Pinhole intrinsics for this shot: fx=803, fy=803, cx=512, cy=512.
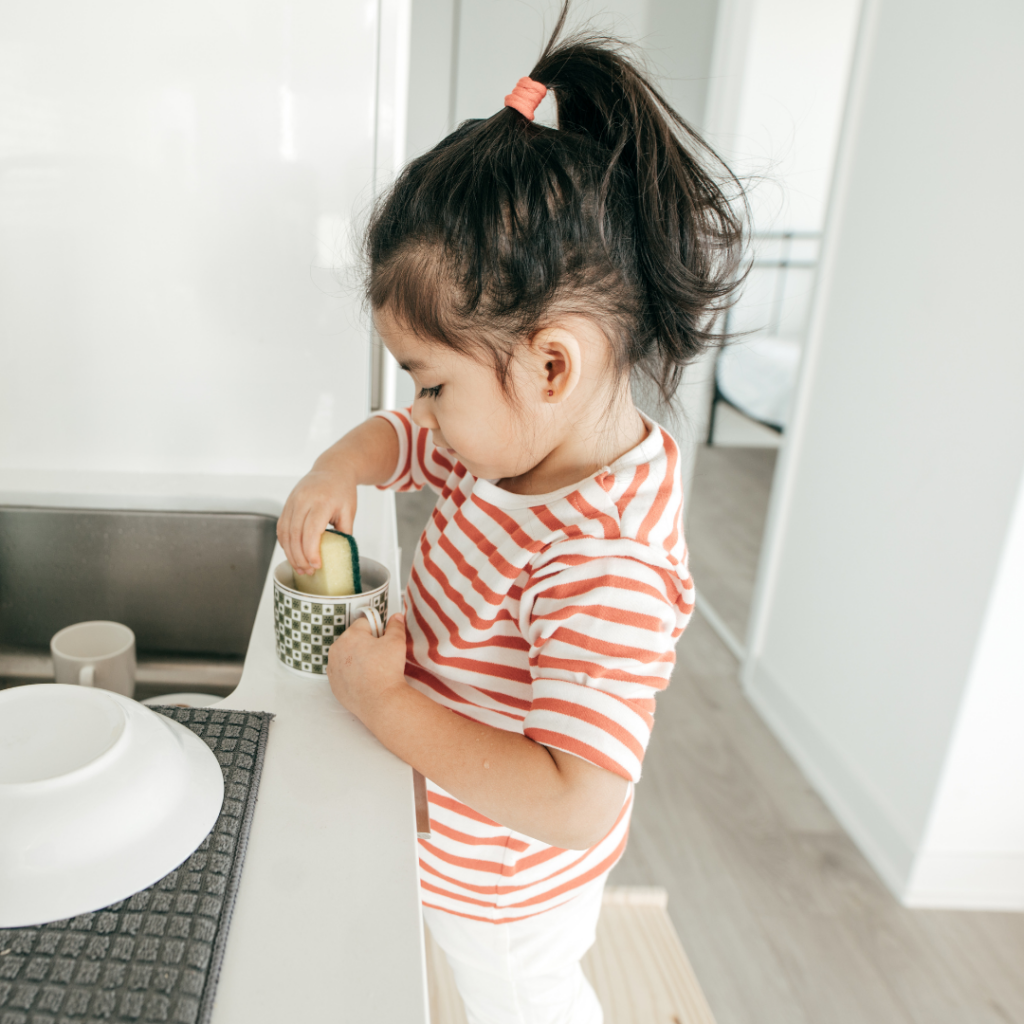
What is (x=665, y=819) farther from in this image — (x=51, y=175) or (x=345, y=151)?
(x=51, y=175)

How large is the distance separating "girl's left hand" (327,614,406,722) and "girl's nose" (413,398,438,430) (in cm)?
15

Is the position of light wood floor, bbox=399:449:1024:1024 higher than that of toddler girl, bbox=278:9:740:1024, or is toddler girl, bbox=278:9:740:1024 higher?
toddler girl, bbox=278:9:740:1024

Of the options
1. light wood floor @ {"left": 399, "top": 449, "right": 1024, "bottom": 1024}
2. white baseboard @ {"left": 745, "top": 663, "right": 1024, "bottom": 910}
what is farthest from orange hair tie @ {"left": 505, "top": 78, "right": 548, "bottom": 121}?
white baseboard @ {"left": 745, "top": 663, "right": 1024, "bottom": 910}

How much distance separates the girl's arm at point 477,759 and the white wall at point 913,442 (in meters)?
0.96

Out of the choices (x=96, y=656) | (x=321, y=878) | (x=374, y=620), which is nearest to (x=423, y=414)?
(x=374, y=620)

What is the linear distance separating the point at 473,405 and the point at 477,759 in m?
0.23

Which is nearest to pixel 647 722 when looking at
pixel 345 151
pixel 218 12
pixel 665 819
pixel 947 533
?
pixel 345 151

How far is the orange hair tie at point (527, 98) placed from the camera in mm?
517

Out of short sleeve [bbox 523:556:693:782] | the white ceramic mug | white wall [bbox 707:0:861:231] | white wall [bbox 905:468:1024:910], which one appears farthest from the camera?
white wall [bbox 707:0:861:231]

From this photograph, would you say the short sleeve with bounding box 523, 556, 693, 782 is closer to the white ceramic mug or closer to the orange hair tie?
the orange hair tie

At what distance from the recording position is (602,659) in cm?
48

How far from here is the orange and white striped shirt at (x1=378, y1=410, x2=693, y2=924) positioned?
1.56 feet

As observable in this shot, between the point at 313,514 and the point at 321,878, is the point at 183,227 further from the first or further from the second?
the point at 321,878

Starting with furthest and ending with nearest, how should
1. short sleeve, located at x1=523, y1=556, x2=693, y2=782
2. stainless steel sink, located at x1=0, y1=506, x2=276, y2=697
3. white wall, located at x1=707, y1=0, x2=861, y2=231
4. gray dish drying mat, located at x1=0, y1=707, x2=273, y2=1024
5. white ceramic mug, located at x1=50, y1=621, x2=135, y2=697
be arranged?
white wall, located at x1=707, y1=0, x2=861, y2=231 < stainless steel sink, located at x1=0, y1=506, x2=276, y2=697 < white ceramic mug, located at x1=50, y1=621, x2=135, y2=697 < short sleeve, located at x1=523, y1=556, x2=693, y2=782 < gray dish drying mat, located at x1=0, y1=707, x2=273, y2=1024
